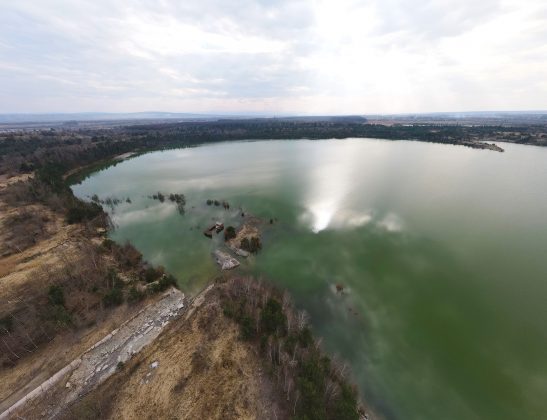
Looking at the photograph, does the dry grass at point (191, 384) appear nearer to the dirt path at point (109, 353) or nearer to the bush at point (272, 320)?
the dirt path at point (109, 353)

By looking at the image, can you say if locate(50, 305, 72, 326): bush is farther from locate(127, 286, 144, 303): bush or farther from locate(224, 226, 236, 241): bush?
locate(224, 226, 236, 241): bush

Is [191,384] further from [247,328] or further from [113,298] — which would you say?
[113,298]

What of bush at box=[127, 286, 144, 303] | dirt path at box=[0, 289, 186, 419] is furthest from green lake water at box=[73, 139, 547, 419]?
bush at box=[127, 286, 144, 303]

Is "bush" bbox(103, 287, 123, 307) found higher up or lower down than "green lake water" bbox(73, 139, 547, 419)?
higher up

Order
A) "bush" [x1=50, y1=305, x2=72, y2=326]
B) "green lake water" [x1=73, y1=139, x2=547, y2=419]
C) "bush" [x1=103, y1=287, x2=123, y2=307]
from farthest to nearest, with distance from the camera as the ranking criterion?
1. "bush" [x1=103, y1=287, x2=123, y2=307]
2. "bush" [x1=50, y1=305, x2=72, y2=326]
3. "green lake water" [x1=73, y1=139, x2=547, y2=419]

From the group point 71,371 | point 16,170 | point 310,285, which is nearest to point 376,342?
point 310,285

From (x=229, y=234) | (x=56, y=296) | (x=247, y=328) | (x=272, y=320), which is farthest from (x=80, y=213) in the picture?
(x=272, y=320)
